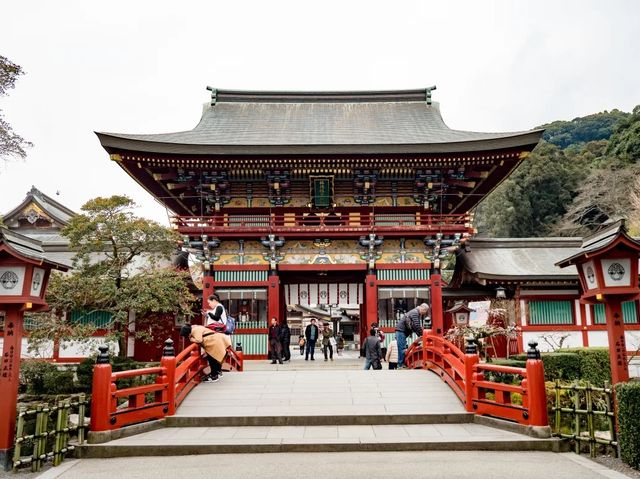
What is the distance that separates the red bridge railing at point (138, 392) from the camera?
8.42m

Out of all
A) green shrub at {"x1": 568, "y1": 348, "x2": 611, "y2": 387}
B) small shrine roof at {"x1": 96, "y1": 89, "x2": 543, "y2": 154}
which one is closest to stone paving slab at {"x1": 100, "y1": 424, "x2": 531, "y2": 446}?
green shrub at {"x1": 568, "y1": 348, "x2": 611, "y2": 387}

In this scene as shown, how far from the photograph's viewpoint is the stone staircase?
26.2ft

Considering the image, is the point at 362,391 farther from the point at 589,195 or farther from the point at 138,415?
the point at 589,195

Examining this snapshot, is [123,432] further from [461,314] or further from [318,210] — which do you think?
[461,314]

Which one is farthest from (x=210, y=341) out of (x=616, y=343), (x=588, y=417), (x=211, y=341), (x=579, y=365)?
(x=579, y=365)

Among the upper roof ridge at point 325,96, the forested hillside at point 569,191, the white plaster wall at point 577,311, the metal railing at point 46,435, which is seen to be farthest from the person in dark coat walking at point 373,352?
the forested hillside at point 569,191

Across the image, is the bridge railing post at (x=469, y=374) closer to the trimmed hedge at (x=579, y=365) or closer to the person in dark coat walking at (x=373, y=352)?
the person in dark coat walking at (x=373, y=352)

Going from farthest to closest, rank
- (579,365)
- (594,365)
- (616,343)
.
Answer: (594,365), (579,365), (616,343)

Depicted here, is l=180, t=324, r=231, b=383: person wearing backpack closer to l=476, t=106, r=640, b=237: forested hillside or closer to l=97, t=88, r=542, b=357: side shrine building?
l=97, t=88, r=542, b=357: side shrine building

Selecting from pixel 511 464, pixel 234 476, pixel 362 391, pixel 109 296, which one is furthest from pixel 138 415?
pixel 109 296

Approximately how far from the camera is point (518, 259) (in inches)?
906

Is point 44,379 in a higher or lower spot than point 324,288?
lower

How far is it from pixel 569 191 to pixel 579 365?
32.5 meters

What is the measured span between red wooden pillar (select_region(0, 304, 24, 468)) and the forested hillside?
114 ft
